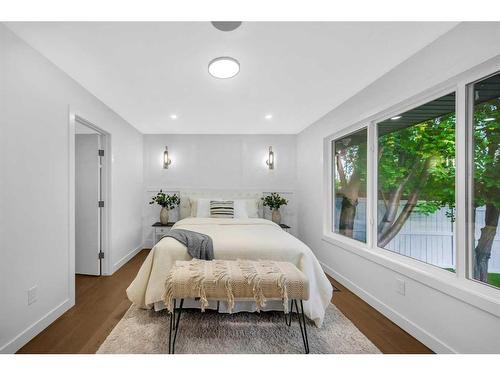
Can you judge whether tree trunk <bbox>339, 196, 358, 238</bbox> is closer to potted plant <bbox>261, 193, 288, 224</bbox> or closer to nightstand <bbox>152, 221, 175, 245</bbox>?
potted plant <bbox>261, 193, 288, 224</bbox>

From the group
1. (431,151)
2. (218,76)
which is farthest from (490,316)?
(218,76)

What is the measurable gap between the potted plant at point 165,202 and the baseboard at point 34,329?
2037 mm

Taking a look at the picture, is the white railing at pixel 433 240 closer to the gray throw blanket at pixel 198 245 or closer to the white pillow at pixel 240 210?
the gray throw blanket at pixel 198 245

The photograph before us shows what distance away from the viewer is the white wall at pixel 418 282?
55.7 inches

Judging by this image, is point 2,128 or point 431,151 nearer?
point 2,128

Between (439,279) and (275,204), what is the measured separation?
2803 mm

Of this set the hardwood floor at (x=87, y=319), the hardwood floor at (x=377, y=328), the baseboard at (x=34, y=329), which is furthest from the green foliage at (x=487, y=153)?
the baseboard at (x=34, y=329)

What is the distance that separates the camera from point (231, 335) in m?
1.84

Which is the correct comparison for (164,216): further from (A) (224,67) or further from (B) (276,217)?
(A) (224,67)

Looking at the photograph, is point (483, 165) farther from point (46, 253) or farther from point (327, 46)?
point (46, 253)

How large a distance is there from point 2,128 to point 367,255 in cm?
316

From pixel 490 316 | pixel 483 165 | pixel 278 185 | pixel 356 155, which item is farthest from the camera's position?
pixel 278 185

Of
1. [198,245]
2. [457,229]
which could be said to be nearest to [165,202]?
[198,245]

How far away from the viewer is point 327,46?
5.79ft
